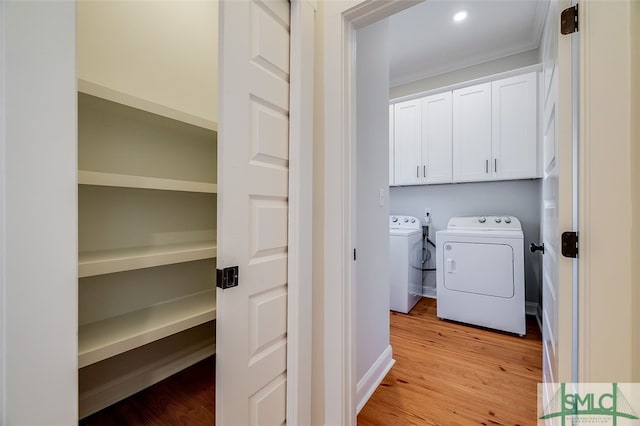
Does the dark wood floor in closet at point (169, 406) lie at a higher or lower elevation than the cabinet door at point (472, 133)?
lower

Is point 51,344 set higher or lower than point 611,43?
lower

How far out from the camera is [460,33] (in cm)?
263

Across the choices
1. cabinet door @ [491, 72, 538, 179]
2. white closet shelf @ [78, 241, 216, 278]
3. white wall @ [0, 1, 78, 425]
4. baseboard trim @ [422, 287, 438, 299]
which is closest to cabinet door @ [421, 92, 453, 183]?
cabinet door @ [491, 72, 538, 179]

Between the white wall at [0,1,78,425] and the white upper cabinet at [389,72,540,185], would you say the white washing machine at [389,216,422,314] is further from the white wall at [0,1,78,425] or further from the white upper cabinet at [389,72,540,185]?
the white wall at [0,1,78,425]

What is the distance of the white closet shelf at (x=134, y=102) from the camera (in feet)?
3.44

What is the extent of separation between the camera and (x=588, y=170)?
83 cm

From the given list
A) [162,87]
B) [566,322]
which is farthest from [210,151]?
[566,322]

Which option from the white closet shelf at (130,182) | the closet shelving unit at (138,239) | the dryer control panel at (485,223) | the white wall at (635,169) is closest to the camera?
the white wall at (635,169)

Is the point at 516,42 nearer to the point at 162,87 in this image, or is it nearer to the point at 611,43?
the point at 611,43

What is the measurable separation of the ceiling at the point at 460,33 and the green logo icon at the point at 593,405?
2.72m

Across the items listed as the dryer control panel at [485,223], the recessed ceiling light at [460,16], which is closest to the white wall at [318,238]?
the recessed ceiling light at [460,16]

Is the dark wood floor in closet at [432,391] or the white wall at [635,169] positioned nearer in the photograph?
the white wall at [635,169]

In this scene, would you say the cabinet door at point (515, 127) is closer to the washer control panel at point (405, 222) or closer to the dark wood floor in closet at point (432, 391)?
the washer control panel at point (405, 222)

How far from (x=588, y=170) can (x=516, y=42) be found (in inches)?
109
